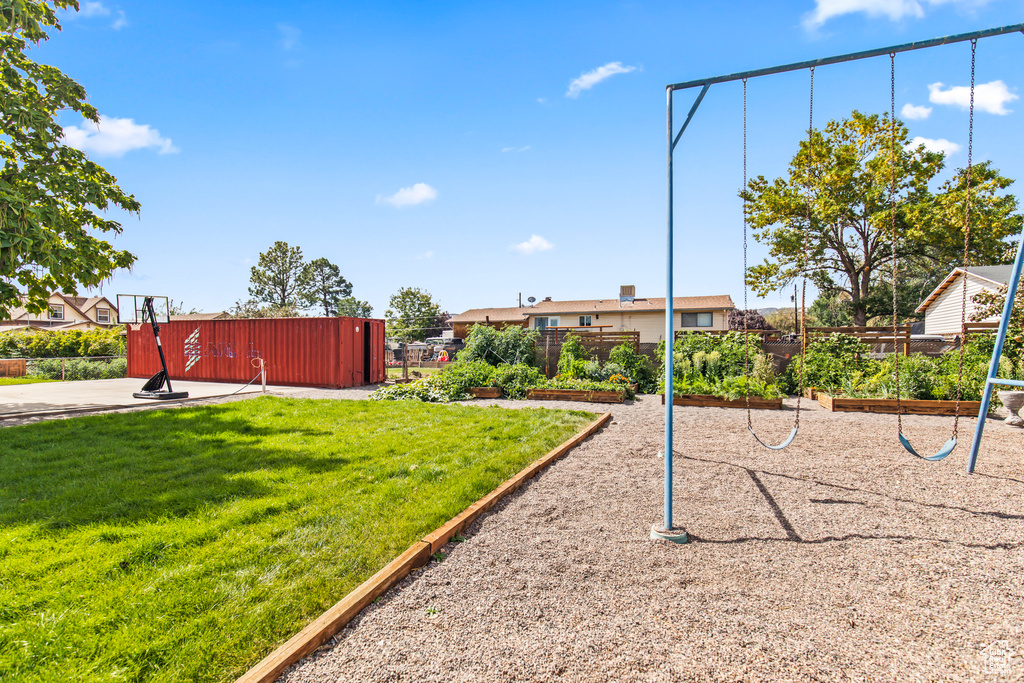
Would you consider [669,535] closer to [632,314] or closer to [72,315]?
[632,314]

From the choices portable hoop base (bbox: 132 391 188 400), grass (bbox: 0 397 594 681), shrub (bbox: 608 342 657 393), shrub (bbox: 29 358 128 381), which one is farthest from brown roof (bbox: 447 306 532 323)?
grass (bbox: 0 397 594 681)

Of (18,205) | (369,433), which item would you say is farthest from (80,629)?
(18,205)

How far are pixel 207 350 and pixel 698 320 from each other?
2882cm

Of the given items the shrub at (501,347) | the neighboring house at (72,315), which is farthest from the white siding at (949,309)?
the neighboring house at (72,315)

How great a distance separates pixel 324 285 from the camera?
200 ft

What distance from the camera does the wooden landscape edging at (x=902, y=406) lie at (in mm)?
8617

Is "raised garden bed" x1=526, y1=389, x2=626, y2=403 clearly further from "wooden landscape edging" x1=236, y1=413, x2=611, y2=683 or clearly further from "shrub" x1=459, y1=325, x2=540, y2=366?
"wooden landscape edging" x1=236, y1=413, x2=611, y2=683

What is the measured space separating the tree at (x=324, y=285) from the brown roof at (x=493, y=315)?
83.5 feet

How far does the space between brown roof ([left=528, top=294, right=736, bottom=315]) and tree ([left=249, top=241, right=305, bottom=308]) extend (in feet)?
112

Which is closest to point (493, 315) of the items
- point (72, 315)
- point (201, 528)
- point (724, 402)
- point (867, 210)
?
point (867, 210)

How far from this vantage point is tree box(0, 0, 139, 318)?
24.4 feet

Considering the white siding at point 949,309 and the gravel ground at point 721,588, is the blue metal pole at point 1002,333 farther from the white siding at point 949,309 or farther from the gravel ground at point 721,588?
the white siding at point 949,309

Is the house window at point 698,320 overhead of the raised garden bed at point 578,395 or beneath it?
overhead

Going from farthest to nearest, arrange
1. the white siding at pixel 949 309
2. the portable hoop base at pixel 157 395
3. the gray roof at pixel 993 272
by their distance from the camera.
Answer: the white siding at pixel 949 309, the gray roof at pixel 993 272, the portable hoop base at pixel 157 395
